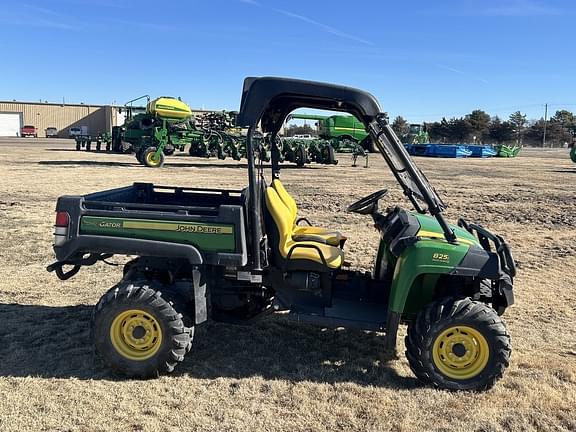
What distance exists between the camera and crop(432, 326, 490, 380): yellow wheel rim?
3684 millimetres

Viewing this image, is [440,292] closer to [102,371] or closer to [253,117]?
[253,117]

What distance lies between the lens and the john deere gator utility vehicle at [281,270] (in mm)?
3672

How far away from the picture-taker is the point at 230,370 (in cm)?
400

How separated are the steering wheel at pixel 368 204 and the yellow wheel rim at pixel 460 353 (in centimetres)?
133

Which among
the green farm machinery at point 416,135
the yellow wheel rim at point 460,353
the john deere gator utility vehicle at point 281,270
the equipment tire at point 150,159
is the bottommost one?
the yellow wheel rim at point 460,353

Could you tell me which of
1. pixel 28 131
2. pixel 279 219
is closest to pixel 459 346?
pixel 279 219

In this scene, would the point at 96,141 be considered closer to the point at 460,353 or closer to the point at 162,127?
the point at 162,127

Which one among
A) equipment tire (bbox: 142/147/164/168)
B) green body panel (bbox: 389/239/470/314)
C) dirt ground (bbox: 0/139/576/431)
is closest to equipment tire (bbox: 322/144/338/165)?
equipment tire (bbox: 142/147/164/168)

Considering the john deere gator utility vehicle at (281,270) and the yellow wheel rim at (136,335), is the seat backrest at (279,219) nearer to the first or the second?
the john deere gator utility vehicle at (281,270)

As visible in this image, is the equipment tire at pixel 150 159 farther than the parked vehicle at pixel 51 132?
No

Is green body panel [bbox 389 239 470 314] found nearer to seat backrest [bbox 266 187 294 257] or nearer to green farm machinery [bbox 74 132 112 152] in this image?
seat backrest [bbox 266 187 294 257]

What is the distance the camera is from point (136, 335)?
3.84m

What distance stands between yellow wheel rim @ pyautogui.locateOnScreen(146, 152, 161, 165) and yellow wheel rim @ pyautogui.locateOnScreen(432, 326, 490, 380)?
62.6ft

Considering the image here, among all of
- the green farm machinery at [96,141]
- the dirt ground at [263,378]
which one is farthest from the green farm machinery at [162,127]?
the dirt ground at [263,378]
